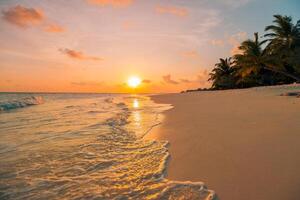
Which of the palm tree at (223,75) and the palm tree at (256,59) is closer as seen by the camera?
the palm tree at (256,59)

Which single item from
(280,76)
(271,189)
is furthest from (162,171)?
(280,76)

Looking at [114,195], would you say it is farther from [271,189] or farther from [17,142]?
[17,142]

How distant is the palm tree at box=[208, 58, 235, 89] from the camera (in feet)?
128

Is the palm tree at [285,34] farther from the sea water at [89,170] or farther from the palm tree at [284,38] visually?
the sea water at [89,170]

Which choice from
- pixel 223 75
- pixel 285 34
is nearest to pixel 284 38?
pixel 285 34

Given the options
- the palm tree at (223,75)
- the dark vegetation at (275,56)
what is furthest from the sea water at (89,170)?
the palm tree at (223,75)

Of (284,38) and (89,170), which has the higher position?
(284,38)

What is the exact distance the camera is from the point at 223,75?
135ft

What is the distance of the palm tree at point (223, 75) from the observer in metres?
39.0

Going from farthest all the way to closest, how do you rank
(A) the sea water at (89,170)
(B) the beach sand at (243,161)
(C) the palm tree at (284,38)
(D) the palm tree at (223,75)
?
1. (D) the palm tree at (223,75)
2. (C) the palm tree at (284,38)
3. (A) the sea water at (89,170)
4. (B) the beach sand at (243,161)

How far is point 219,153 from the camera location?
146 inches

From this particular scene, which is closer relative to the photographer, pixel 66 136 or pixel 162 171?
pixel 162 171

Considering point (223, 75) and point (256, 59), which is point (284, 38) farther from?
point (223, 75)

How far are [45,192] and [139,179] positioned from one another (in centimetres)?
114
